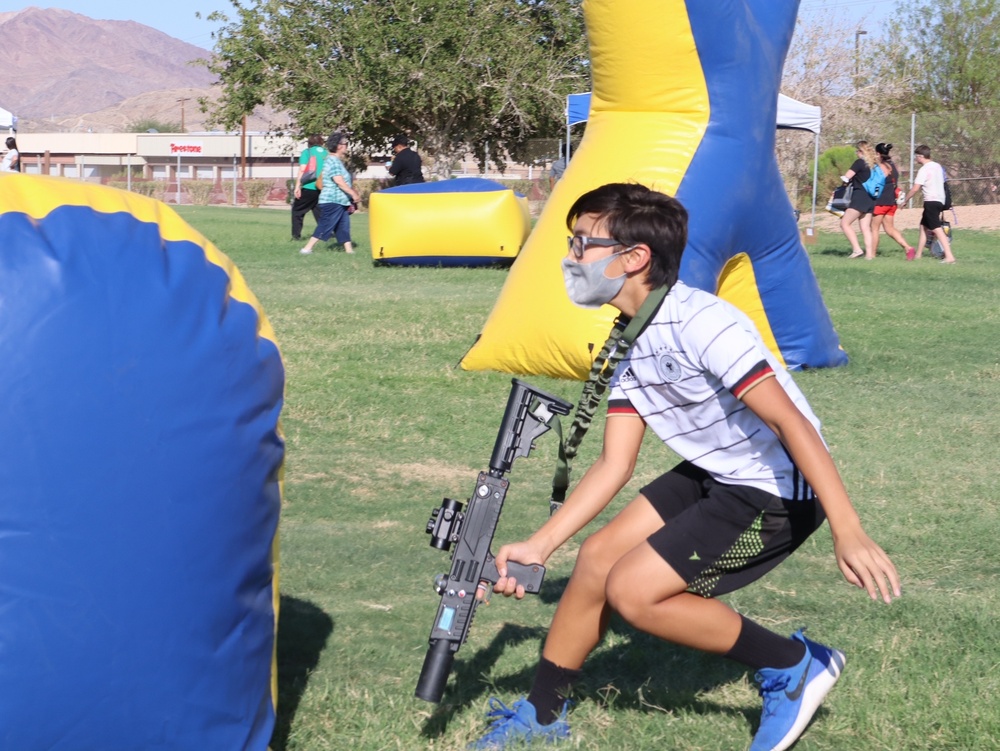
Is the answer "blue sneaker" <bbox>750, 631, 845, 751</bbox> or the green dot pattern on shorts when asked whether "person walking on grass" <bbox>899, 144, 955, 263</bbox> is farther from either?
the green dot pattern on shorts

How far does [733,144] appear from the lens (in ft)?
27.8

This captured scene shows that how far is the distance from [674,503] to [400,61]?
124 ft

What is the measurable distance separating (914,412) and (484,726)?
564 cm

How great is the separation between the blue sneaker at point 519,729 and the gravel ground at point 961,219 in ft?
79.6


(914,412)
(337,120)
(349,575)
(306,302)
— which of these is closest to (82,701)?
(349,575)

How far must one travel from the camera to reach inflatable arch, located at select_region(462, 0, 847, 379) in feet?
27.4

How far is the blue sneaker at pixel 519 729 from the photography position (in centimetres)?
354

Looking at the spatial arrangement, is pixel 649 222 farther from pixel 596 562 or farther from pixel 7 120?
pixel 7 120

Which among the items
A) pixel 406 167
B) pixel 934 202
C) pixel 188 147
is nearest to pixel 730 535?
pixel 406 167

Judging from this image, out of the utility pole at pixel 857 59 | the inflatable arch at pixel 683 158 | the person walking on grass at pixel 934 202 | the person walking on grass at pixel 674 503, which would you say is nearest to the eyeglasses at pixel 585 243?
the person walking on grass at pixel 674 503

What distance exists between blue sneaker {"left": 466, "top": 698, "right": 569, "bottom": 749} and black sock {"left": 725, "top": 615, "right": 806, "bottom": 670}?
0.53 metres

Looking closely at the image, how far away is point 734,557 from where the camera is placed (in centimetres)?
343

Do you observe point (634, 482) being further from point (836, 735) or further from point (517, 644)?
point (836, 735)

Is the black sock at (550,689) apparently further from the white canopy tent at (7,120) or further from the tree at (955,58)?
the tree at (955,58)
